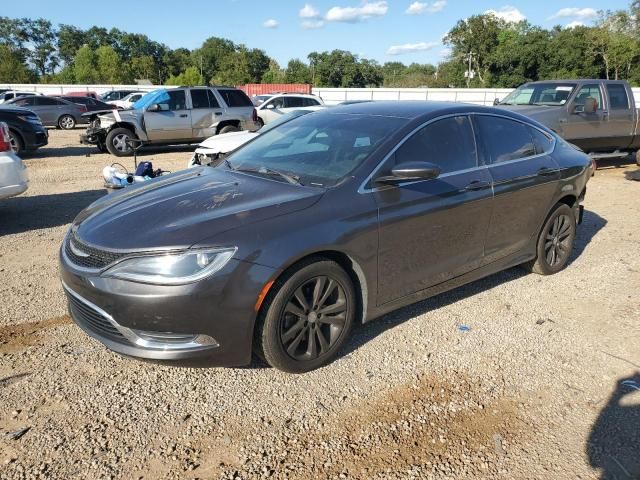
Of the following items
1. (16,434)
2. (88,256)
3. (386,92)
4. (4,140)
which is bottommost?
(16,434)

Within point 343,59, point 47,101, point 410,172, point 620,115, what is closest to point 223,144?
point 410,172

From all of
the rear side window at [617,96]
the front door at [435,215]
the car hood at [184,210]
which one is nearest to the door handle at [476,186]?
the front door at [435,215]

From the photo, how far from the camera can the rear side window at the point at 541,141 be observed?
475 cm

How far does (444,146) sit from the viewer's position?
3.93m

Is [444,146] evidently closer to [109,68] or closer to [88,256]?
[88,256]

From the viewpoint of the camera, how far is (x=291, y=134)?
427 centimetres

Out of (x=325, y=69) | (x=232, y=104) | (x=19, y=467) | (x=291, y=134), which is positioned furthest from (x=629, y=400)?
(x=325, y=69)

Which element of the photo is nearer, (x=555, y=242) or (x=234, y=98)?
(x=555, y=242)

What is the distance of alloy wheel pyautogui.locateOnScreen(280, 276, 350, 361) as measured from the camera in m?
3.09

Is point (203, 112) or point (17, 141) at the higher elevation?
point (203, 112)

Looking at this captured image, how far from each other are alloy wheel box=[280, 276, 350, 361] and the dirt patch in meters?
1.88

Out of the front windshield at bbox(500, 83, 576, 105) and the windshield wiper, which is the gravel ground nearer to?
the windshield wiper

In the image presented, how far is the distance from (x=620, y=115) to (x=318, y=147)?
1008 centimetres

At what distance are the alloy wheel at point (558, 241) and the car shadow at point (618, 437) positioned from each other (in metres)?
1.91
